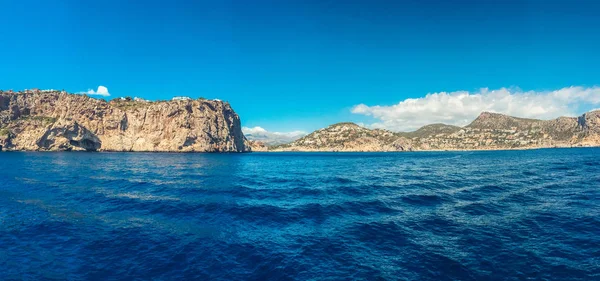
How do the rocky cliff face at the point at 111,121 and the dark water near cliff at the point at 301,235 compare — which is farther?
the rocky cliff face at the point at 111,121

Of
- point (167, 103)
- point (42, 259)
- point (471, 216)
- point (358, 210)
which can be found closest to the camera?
point (42, 259)

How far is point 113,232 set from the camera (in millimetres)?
18891

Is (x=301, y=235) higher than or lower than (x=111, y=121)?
lower

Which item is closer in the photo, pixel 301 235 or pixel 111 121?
pixel 301 235

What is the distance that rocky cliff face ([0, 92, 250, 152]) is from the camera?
164m

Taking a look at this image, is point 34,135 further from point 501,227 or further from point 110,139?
point 501,227

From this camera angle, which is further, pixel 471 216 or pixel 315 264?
pixel 471 216

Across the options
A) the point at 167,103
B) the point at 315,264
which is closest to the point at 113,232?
the point at 315,264

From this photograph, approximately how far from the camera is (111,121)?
17512cm

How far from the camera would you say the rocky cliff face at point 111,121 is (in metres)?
164

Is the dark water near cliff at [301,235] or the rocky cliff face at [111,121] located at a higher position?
the rocky cliff face at [111,121]

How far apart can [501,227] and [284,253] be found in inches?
632

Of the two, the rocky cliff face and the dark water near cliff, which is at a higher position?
the rocky cliff face

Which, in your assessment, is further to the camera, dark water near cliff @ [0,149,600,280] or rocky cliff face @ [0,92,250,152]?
rocky cliff face @ [0,92,250,152]
